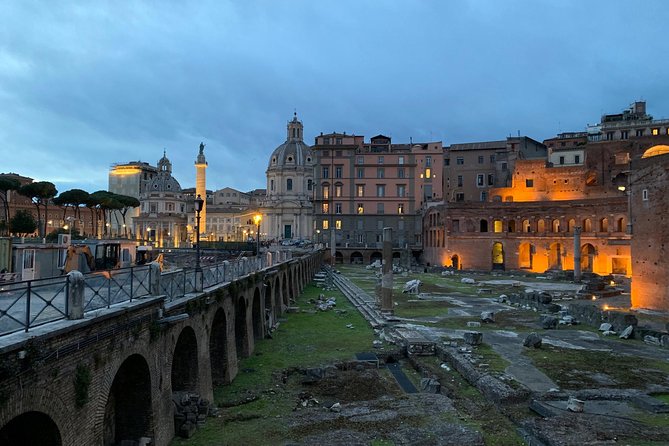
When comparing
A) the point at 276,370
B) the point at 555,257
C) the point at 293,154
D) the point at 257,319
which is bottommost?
the point at 276,370

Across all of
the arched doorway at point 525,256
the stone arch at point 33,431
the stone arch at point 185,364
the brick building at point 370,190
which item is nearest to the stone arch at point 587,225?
the arched doorway at point 525,256

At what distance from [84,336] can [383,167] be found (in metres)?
73.7

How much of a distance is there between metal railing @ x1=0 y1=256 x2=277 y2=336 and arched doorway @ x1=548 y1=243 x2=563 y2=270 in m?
57.9

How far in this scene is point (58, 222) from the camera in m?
87.8

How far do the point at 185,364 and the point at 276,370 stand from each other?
15.4 feet

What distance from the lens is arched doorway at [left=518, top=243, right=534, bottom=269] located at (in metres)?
66.1

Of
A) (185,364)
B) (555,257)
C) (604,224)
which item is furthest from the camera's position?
(555,257)

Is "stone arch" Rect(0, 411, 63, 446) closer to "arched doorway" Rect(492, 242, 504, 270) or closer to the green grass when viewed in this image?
the green grass

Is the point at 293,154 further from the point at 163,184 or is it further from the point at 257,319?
the point at 257,319

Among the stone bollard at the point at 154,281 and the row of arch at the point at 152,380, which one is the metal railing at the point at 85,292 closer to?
the stone bollard at the point at 154,281

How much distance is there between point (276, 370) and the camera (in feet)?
57.8

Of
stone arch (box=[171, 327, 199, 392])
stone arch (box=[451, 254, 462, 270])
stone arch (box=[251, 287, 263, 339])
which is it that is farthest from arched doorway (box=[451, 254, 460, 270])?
stone arch (box=[171, 327, 199, 392])

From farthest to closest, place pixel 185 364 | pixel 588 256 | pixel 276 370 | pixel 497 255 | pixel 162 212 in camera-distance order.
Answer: pixel 162 212 < pixel 497 255 < pixel 588 256 < pixel 276 370 < pixel 185 364

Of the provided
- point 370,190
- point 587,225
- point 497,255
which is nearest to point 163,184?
point 370,190
